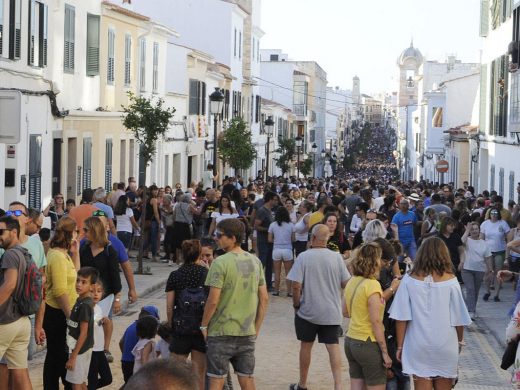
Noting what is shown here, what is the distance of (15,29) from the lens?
69.0 feet

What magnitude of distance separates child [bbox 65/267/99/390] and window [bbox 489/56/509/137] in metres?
26.5

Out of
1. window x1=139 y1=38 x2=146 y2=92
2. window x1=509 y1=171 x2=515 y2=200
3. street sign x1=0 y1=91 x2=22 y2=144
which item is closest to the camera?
street sign x1=0 y1=91 x2=22 y2=144

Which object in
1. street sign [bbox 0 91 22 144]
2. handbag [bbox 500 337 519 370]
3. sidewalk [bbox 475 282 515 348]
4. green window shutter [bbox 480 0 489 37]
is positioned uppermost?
green window shutter [bbox 480 0 489 37]

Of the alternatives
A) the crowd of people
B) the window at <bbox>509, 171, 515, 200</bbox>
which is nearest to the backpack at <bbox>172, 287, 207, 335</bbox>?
the crowd of people

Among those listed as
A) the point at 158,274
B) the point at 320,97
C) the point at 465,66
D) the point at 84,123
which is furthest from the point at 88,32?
the point at 320,97

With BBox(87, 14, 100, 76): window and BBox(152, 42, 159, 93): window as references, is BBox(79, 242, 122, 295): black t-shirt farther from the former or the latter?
BBox(152, 42, 159, 93): window

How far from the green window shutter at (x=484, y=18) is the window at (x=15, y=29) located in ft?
77.0

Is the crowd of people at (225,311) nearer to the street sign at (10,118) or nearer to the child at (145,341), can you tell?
the child at (145,341)

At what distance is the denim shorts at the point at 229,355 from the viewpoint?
31.3 ft

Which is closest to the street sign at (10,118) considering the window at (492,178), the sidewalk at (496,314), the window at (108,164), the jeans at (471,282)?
the jeans at (471,282)

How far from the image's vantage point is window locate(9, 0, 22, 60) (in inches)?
817

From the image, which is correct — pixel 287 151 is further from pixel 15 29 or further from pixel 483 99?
pixel 15 29

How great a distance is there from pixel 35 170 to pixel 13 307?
46.2ft

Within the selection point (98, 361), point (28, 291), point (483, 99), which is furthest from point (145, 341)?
point (483, 99)
